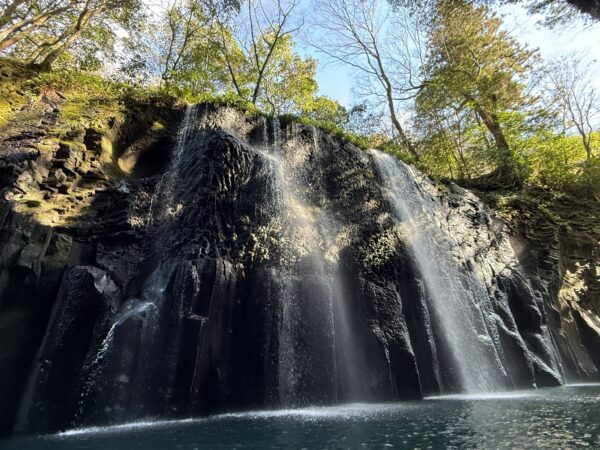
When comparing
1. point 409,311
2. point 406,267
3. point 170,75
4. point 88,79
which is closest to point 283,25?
point 170,75

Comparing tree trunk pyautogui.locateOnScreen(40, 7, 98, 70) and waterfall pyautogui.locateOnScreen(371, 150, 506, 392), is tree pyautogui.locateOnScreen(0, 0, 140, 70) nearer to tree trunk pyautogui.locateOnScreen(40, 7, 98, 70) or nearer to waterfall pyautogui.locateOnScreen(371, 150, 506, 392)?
tree trunk pyautogui.locateOnScreen(40, 7, 98, 70)

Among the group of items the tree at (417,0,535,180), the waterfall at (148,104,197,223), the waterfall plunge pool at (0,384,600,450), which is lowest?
the waterfall plunge pool at (0,384,600,450)

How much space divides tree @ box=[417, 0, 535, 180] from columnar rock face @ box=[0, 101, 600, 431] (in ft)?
24.0

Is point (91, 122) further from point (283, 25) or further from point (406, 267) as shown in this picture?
point (283, 25)

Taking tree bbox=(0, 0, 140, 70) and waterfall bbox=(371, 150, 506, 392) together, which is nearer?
waterfall bbox=(371, 150, 506, 392)

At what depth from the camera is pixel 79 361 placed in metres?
6.25

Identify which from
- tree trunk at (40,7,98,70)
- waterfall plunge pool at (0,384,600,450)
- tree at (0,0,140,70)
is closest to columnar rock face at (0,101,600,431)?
waterfall plunge pool at (0,384,600,450)

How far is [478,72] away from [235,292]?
17121 mm

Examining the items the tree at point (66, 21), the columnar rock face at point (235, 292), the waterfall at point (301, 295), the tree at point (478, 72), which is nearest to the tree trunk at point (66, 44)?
the tree at point (66, 21)

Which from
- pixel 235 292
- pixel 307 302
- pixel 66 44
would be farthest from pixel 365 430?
pixel 66 44

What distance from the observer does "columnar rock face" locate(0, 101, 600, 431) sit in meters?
6.34

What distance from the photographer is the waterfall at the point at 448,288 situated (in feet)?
32.0

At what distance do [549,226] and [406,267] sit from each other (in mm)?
8116

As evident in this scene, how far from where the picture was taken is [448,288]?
35.8ft
